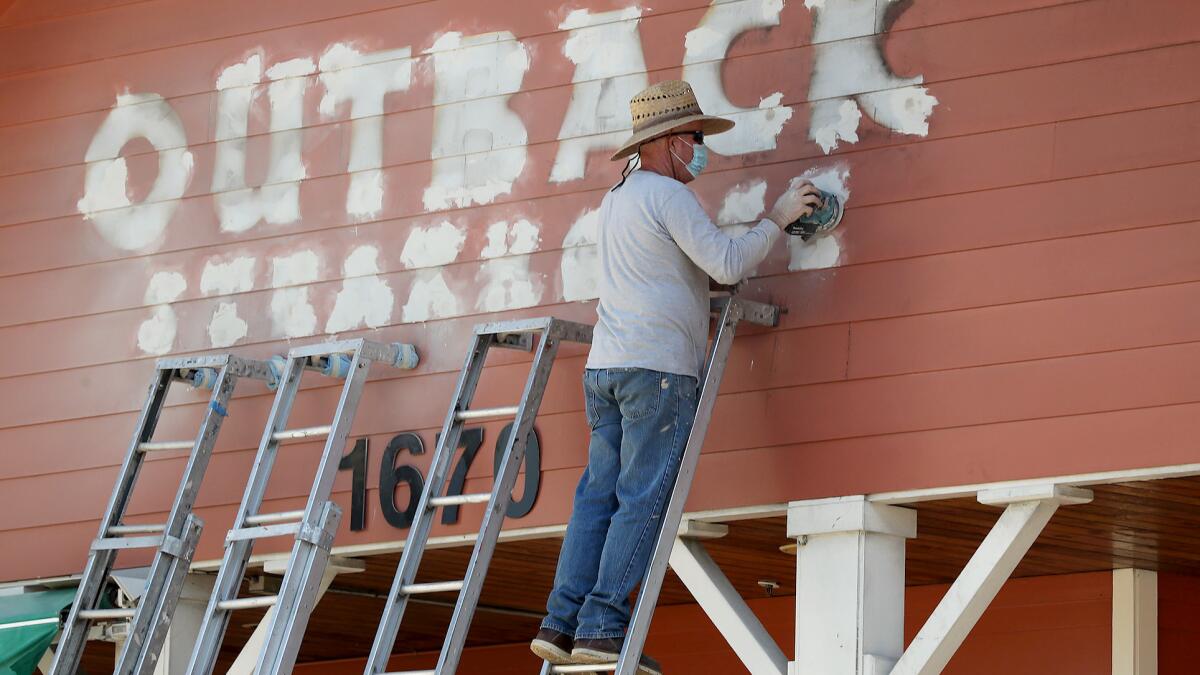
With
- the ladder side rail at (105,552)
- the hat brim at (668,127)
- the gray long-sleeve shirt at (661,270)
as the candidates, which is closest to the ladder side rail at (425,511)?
the gray long-sleeve shirt at (661,270)

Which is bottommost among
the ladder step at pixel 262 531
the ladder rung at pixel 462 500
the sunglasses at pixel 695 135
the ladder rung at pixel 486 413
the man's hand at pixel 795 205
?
the ladder step at pixel 262 531

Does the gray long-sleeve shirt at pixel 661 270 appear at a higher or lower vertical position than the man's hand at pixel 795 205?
lower

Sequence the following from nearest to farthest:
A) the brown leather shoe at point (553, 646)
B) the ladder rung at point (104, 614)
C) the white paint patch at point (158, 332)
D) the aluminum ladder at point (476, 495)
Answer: the brown leather shoe at point (553, 646) → the aluminum ladder at point (476, 495) → the ladder rung at point (104, 614) → the white paint patch at point (158, 332)

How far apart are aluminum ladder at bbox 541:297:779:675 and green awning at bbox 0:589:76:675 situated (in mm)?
2721

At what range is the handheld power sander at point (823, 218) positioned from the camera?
598cm

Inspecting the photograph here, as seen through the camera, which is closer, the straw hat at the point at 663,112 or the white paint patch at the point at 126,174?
the straw hat at the point at 663,112

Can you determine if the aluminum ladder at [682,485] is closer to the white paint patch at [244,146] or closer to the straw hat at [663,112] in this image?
the straw hat at [663,112]

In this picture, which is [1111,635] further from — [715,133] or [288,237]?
[288,237]

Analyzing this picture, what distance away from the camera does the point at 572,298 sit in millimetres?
6621

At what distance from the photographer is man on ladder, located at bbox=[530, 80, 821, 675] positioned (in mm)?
5352

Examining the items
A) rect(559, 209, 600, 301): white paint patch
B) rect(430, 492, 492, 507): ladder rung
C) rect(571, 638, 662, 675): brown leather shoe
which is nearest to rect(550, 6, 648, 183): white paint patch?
rect(559, 209, 600, 301): white paint patch

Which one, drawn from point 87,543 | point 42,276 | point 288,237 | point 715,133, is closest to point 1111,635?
point 715,133

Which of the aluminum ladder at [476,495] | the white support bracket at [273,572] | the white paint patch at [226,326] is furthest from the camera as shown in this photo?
the white paint patch at [226,326]

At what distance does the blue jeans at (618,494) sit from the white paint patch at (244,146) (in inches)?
86.0
